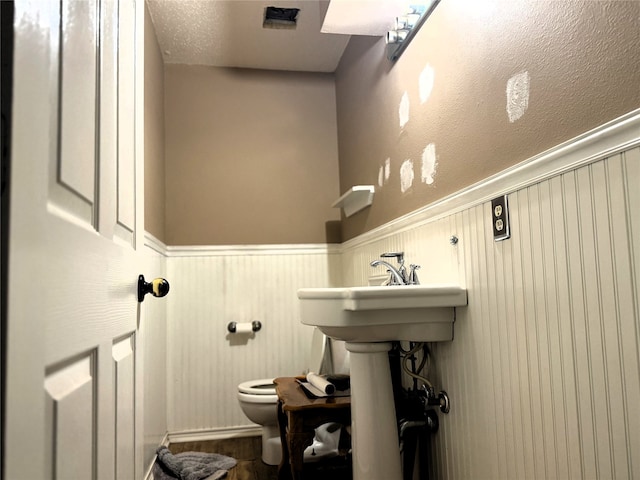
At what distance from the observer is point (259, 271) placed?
126 inches

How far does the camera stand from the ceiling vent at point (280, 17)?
274 cm

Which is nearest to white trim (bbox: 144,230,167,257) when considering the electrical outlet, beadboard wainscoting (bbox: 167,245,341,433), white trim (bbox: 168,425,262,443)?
beadboard wainscoting (bbox: 167,245,341,433)

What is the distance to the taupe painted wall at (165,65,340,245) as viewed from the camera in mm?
3184

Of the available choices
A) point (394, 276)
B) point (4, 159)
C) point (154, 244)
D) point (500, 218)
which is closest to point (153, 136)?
point (154, 244)

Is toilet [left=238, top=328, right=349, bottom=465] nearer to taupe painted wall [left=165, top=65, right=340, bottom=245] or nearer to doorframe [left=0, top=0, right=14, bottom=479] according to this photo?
taupe painted wall [left=165, top=65, right=340, bottom=245]

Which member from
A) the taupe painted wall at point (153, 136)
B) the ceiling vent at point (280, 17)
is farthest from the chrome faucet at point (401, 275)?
the ceiling vent at point (280, 17)

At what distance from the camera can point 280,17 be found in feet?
9.20

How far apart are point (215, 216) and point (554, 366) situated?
2400mm

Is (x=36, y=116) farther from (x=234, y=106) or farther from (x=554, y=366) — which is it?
(x=234, y=106)

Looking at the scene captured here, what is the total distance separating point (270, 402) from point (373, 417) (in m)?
0.95

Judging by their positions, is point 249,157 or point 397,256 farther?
point 249,157

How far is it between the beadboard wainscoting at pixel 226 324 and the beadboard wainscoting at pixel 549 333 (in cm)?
155

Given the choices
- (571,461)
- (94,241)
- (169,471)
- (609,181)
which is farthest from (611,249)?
(169,471)

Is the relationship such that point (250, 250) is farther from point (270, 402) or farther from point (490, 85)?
point (490, 85)
